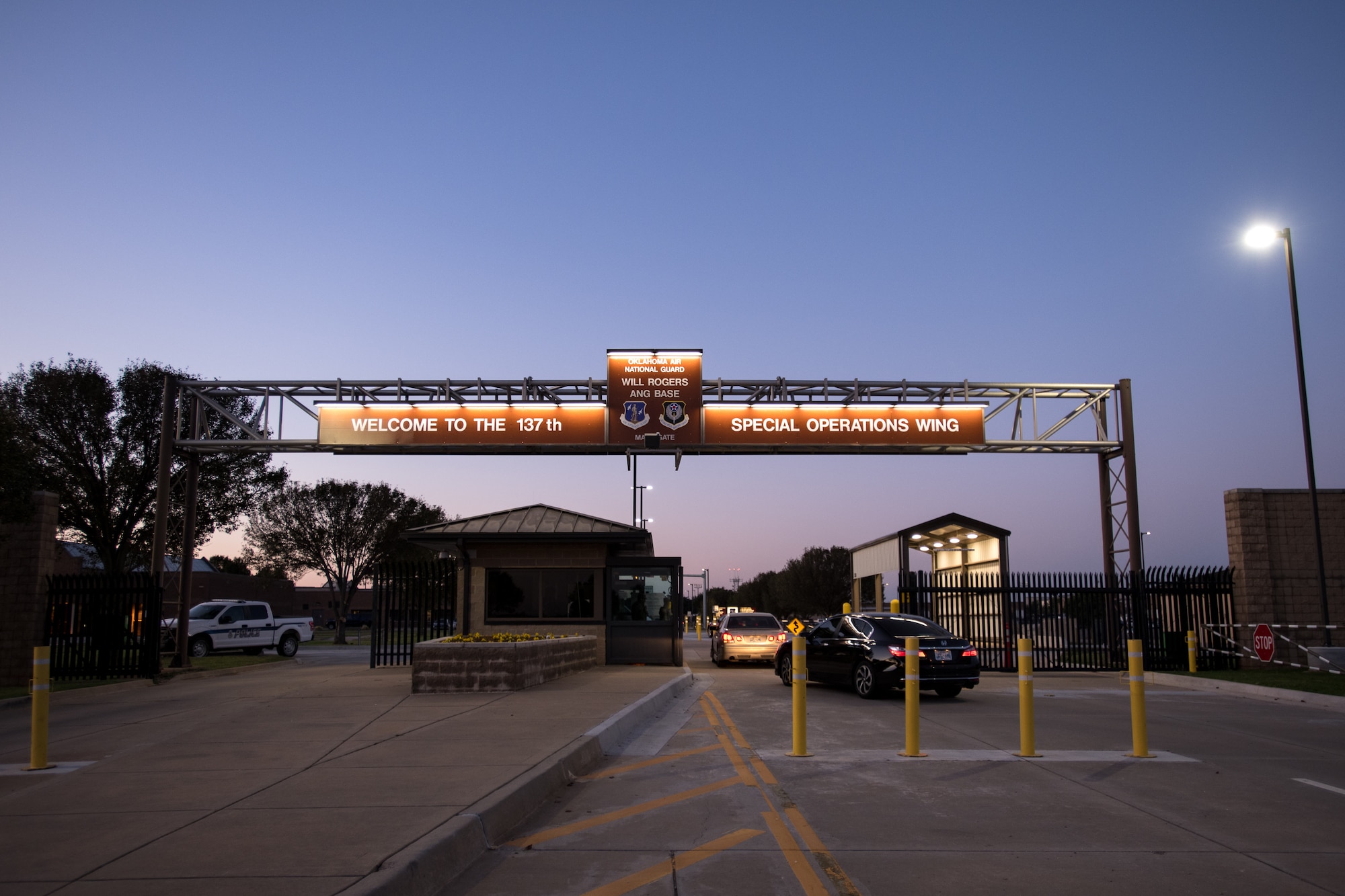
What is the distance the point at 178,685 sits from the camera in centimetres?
2055

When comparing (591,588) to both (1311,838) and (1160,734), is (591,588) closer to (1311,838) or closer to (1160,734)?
(1160,734)

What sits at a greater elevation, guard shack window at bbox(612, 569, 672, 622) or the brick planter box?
guard shack window at bbox(612, 569, 672, 622)

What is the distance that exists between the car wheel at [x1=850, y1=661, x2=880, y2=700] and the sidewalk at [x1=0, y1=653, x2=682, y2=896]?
407 centimetres

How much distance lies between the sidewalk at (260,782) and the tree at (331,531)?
38704 millimetres

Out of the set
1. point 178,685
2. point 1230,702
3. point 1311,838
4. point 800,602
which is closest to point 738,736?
point 1311,838

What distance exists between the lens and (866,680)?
16906 millimetres

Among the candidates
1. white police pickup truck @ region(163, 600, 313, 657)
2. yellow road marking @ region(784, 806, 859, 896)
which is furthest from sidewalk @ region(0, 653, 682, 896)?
white police pickup truck @ region(163, 600, 313, 657)

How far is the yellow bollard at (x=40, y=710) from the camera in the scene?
30.1ft

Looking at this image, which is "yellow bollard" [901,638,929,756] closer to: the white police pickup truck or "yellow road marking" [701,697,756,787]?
"yellow road marking" [701,697,756,787]

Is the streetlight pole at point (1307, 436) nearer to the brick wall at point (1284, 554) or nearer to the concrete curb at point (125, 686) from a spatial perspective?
the brick wall at point (1284, 554)

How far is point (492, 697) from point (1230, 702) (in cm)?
1234

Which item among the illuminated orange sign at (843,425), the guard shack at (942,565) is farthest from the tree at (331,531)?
the illuminated orange sign at (843,425)

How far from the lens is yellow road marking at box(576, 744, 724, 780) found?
9320mm

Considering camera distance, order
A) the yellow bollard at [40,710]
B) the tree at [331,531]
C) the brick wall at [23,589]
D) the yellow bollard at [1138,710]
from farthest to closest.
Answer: the tree at [331,531] < the brick wall at [23,589] < the yellow bollard at [1138,710] < the yellow bollard at [40,710]
